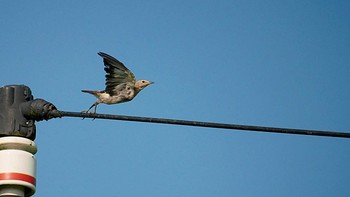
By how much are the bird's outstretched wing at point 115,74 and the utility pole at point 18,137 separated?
4756mm

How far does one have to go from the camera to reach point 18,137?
5.74 metres

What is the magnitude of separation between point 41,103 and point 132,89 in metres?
5.67

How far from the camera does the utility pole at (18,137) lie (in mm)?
5434

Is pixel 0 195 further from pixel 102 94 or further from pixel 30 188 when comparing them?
pixel 102 94

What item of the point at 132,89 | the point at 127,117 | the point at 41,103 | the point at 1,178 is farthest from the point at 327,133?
the point at 132,89

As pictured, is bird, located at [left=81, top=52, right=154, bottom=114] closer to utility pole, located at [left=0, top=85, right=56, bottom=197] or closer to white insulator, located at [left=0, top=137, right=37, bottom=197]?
utility pole, located at [left=0, top=85, right=56, bottom=197]

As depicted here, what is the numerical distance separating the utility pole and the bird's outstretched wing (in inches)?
187

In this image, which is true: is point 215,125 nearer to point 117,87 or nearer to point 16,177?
point 16,177

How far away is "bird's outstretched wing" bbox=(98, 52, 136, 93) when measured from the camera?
36.5 feet

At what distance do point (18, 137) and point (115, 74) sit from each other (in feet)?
19.1

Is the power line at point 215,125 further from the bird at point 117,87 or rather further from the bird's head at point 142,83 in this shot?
the bird's head at point 142,83

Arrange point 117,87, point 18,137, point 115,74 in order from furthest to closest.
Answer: point 117,87 → point 115,74 → point 18,137

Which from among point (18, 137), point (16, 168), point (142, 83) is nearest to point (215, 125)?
point (18, 137)

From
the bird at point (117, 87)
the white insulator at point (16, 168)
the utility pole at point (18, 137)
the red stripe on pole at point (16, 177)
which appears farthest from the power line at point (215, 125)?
the bird at point (117, 87)
